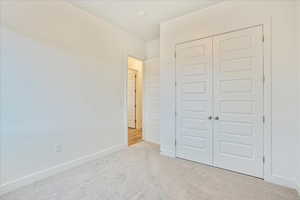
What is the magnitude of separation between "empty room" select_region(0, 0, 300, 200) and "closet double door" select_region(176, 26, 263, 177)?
2cm

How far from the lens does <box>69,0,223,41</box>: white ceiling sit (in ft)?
8.64

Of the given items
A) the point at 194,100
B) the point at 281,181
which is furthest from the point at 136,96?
the point at 281,181

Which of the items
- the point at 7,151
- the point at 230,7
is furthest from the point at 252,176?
the point at 7,151

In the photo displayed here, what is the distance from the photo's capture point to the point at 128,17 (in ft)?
10.3

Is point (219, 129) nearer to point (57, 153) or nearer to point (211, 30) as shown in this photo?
point (211, 30)

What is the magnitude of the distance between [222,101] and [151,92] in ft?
6.54

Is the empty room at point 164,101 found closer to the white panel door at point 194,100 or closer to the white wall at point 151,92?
the white panel door at point 194,100

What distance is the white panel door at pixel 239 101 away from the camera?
235 cm

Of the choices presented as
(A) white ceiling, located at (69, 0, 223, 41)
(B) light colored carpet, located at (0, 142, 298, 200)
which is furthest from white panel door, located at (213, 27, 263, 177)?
(A) white ceiling, located at (69, 0, 223, 41)

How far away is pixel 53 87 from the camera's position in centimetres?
246

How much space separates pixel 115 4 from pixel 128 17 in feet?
1.52

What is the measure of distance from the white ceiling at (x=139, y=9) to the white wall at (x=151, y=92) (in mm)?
858

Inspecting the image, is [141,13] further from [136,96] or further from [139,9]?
[136,96]

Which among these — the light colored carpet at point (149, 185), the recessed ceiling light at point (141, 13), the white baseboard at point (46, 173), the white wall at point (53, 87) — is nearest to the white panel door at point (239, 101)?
the light colored carpet at point (149, 185)
